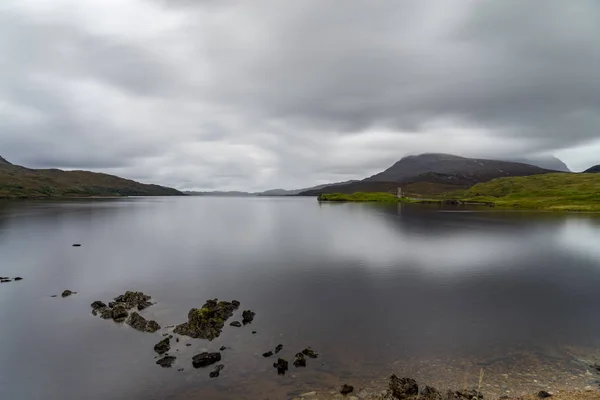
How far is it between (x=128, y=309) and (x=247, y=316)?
10.1 meters

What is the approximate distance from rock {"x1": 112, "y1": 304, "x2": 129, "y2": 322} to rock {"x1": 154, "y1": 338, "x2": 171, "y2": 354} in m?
6.12

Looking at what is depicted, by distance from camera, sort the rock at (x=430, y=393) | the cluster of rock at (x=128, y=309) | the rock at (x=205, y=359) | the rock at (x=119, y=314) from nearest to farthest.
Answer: the rock at (x=430, y=393) < the rock at (x=205, y=359) < the cluster of rock at (x=128, y=309) < the rock at (x=119, y=314)

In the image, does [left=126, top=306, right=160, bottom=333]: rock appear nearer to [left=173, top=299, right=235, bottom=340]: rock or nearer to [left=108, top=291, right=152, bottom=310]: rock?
[left=173, top=299, right=235, bottom=340]: rock

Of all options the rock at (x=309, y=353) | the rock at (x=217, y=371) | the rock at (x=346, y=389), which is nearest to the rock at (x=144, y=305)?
the rock at (x=217, y=371)

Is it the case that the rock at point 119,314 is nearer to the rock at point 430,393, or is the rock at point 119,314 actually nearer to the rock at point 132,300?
the rock at point 132,300

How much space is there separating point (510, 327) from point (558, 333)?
2.69 m

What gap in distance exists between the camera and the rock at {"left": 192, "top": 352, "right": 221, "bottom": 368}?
57.1 feet

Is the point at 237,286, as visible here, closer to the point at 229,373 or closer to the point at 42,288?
the point at 229,373

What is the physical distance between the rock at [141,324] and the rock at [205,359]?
5894mm

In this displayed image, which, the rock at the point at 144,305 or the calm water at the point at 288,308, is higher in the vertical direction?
the rock at the point at 144,305

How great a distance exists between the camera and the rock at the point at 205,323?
69.3 feet

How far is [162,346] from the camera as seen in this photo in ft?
63.3

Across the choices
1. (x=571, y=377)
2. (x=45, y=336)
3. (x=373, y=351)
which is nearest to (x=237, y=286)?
(x=45, y=336)

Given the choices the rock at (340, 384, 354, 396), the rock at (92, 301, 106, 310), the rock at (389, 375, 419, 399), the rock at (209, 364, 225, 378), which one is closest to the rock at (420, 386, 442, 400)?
the rock at (389, 375, 419, 399)
